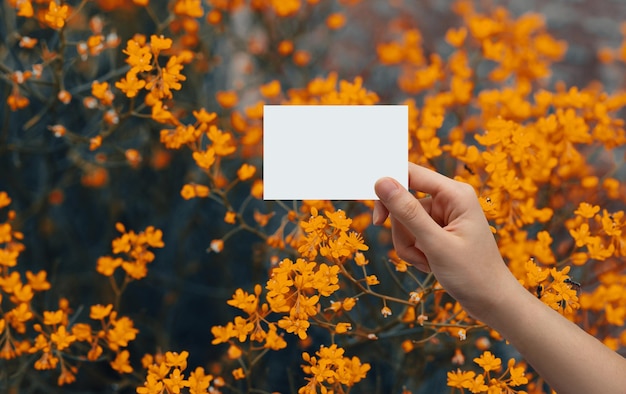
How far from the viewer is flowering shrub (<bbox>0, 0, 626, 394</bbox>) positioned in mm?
999

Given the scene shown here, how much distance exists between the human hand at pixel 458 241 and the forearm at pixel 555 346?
0.03 meters

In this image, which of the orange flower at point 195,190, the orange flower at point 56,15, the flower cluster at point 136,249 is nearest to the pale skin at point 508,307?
the orange flower at point 195,190

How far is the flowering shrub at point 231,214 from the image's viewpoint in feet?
3.28

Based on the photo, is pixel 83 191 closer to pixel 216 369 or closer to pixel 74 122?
pixel 74 122

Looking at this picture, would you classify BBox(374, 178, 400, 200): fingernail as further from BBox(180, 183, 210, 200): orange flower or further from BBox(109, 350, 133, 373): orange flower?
BBox(109, 350, 133, 373): orange flower

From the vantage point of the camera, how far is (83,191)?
1.63 m

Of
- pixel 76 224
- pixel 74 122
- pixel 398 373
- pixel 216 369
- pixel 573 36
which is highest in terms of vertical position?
pixel 573 36

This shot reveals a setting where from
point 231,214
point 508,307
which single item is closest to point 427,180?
point 508,307

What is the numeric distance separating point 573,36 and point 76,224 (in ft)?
6.02

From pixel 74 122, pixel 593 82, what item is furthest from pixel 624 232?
pixel 593 82

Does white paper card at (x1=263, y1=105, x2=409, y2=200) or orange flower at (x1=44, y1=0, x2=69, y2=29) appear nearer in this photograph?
white paper card at (x1=263, y1=105, x2=409, y2=200)

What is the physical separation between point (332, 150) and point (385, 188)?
93 millimetres

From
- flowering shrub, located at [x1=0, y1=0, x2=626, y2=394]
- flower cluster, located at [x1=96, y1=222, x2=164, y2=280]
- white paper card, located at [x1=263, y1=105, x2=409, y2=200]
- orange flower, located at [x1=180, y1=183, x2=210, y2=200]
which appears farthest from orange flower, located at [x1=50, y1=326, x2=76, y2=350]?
white paper card, located at [x1=263, y1=105, x2=409, y2=200]

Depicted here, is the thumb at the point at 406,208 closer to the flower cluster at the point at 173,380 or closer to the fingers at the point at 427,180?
the fingers at the point at 427,180
